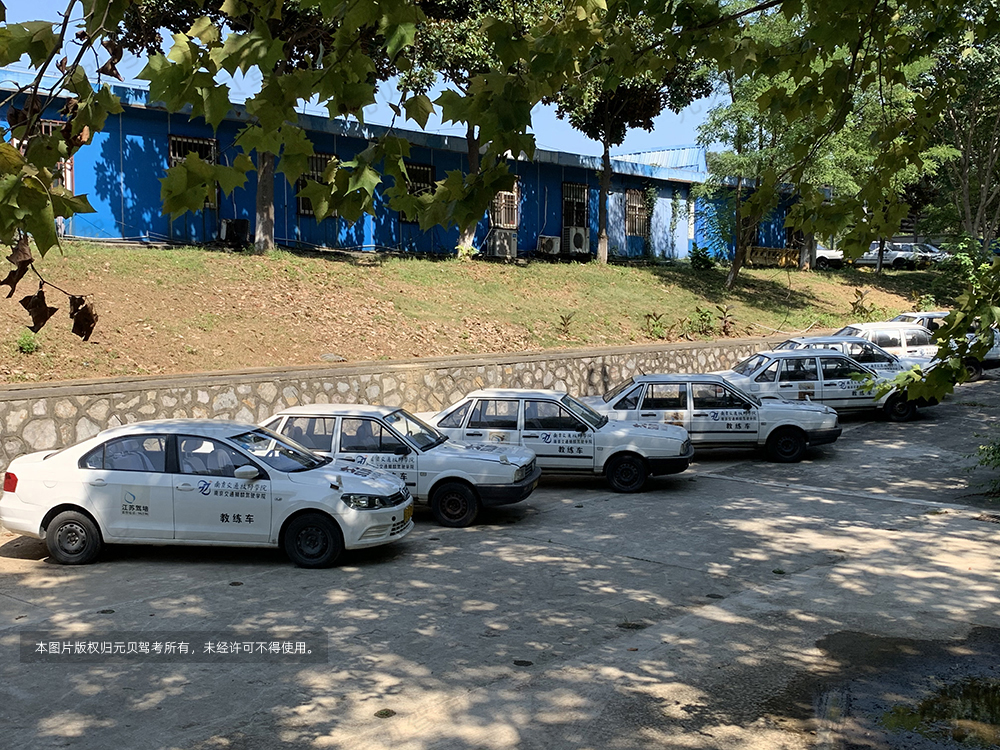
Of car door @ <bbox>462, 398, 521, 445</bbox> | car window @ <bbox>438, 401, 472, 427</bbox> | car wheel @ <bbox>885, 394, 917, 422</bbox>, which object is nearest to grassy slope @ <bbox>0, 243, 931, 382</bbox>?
car window @ <bbox>438, 401, 472, 427</bbox>

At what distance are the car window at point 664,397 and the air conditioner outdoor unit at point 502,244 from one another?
15.0 metres

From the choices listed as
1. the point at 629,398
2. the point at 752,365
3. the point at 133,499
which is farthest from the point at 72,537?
the point at 752,365

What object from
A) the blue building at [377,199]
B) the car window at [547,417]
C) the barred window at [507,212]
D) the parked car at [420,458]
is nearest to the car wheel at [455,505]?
the parked car at [420,458]

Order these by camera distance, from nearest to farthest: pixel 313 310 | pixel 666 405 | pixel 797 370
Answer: pixel 666 405 < pixel 797 370 < pixel 313 310

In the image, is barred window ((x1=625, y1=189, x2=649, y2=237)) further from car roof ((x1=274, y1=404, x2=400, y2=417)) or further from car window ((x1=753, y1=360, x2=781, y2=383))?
car roof ((x1=274, y1=404, x2=400, y2=417))

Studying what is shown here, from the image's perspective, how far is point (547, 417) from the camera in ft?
45.3

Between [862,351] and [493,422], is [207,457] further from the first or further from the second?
[862,351]

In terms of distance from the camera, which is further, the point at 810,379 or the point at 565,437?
the point at 810,379

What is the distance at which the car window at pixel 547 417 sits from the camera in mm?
13758

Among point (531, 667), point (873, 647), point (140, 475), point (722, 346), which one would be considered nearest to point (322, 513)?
point (140, 475)

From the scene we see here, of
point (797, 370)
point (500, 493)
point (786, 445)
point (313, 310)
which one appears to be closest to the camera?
point (500, 493)

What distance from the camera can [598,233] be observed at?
3403 centimetres

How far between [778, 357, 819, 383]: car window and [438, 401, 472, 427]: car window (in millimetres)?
7865

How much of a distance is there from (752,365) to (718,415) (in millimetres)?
3995
